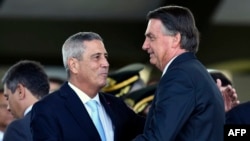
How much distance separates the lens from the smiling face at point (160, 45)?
13.1ft

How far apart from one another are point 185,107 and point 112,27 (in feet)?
31.4

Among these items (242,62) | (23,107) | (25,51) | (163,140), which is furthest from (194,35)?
(242,62)

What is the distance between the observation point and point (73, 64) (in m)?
4.32

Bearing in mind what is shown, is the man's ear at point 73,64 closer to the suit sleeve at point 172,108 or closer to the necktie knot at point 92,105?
the necktie knot at point 92,105

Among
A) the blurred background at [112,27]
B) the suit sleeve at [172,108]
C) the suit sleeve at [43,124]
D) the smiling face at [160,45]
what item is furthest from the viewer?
the blurred background at [112,27]

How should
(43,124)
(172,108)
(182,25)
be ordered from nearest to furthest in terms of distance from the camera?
(172,108) < (182,25) < (43,124)

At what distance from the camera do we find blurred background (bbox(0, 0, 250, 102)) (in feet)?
40.8

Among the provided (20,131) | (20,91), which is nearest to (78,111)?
(20,131)

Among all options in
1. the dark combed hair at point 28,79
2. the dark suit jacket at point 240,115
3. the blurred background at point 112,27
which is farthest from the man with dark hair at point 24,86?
the blurred background at point 112,27

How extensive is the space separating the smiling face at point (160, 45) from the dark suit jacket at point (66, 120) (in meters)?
0.46

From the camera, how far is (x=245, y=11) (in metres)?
12.6

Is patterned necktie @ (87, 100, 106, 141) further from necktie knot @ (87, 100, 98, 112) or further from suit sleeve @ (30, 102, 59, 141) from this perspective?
suit sleeve @ (30, 102, 59, 141)

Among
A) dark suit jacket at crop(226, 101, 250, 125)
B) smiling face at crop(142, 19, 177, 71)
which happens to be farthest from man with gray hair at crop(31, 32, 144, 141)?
dark suit jacket at crop(226, 101, 250, 125)

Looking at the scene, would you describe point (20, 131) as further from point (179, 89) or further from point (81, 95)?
point (179, 89)
